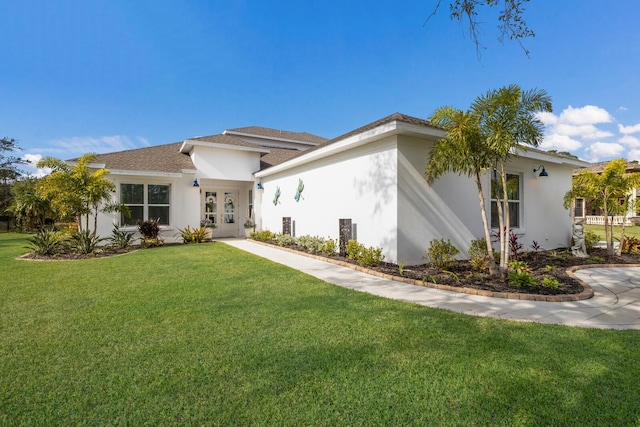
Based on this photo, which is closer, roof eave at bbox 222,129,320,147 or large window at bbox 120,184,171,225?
large window at bbox 120,184,171,225

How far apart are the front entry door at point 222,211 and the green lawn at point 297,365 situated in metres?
11.3

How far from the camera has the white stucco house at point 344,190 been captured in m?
7.46

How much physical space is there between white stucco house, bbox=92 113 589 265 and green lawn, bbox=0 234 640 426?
3631mm

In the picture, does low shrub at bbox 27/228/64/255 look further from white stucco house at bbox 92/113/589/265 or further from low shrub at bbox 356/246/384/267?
low shrub at bbox 356/246/384/267

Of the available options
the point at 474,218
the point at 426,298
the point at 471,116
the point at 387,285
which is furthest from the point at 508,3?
the point at 474,218

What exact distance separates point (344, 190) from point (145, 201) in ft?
30.2

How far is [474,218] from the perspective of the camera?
8461mm

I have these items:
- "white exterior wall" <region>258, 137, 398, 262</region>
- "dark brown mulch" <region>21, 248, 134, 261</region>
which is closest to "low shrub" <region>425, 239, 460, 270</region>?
"white exterior wall" <region>258, 137, 398, 262</region>

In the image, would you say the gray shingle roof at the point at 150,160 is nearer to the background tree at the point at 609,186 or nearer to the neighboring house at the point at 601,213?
the background tree at the point at 609,186

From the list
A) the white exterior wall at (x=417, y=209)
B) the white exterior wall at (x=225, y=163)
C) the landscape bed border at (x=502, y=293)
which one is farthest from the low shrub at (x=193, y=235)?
the white exterior wall at (x=417, y=209)

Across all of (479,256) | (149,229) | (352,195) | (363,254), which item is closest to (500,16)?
(479,256)

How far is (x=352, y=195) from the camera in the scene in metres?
8.91

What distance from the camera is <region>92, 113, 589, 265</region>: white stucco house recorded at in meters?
7.46

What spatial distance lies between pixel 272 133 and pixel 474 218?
19.0m
